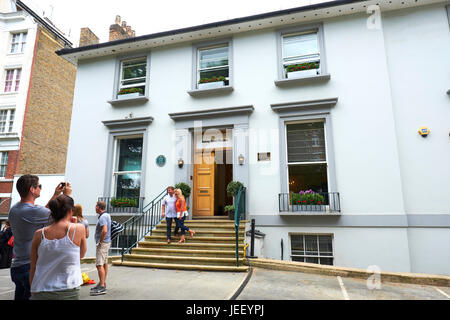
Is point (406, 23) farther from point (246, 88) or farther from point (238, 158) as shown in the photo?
point (238, 158)

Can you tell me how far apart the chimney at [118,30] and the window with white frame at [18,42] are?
9618mm

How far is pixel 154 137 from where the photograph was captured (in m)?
9.52

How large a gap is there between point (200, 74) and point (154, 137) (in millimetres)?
2747

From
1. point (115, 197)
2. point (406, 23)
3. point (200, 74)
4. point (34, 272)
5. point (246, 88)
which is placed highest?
point (406, 23)

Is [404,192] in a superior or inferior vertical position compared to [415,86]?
inferior

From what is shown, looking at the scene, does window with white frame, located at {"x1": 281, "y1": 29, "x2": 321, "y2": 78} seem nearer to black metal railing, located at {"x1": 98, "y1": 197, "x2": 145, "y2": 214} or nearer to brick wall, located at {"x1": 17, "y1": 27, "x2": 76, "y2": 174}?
black metal railing, located at {"x1": 98, "y1": 197, "x2": 145, "y2": 214}

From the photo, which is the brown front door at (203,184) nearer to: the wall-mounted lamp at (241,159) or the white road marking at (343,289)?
→ the wall-mounted lamp at (241,159)

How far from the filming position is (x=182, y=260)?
6535 millimetres

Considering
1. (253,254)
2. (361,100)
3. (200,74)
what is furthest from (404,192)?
(200,74)

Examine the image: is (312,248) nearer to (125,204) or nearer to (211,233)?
(211,233)

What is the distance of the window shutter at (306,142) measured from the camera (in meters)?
8.14

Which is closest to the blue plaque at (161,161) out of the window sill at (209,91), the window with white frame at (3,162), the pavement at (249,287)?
the window sill at (209,91)

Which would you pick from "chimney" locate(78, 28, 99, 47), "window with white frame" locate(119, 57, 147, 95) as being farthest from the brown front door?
"chimney" locate(78, 28, 99, 47)

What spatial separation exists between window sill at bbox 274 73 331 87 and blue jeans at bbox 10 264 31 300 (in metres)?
7.58
